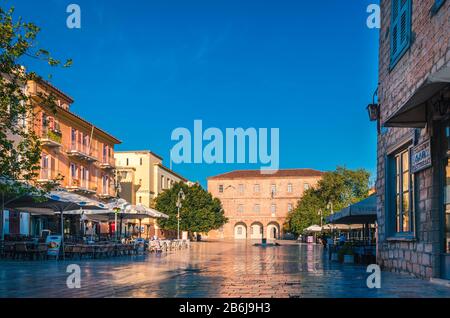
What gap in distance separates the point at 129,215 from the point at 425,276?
60.5 feet

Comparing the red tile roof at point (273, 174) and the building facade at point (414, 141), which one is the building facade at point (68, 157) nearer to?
the building facade at point (414, 141)

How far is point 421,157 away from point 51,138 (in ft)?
95.0

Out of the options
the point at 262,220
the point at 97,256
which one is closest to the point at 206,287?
the point at 97,256

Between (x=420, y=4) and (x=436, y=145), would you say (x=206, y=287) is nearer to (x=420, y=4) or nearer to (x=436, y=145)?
(x=436, y=145)

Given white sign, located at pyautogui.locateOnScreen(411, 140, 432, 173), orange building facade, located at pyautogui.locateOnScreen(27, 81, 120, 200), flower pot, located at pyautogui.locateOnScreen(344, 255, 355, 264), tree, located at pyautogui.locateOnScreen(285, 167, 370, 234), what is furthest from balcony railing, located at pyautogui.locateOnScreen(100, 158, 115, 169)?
white sign, located at pyautogui.locateOnScreen(411, 140, 432, 173)

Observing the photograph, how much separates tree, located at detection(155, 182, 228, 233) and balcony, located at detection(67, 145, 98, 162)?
15.6m

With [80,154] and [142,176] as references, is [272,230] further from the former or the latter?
[80,154]

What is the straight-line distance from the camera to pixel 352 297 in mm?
8062

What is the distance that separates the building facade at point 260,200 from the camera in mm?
89500

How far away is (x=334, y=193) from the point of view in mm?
63250

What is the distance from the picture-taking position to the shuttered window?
38.1 ft

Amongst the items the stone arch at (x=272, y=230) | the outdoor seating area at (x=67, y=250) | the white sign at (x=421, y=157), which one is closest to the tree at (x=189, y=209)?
the stone arch at (x=272, y=230)

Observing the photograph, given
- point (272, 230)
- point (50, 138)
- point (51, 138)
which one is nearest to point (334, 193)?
point (272, 230)
